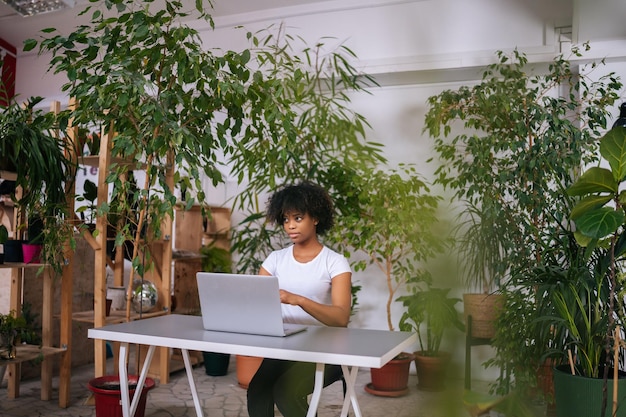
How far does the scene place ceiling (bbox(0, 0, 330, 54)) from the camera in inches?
184

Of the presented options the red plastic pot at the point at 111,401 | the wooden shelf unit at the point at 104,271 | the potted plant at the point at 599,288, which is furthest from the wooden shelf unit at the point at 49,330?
the potted plant at the point at 599,288

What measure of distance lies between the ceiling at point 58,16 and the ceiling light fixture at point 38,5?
0.15 meters

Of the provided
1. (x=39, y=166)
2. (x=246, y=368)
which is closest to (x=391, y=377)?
(x=246, y=368)

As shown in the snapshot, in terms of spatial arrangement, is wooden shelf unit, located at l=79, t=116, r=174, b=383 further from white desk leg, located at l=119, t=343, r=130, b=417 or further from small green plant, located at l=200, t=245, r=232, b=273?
white desk leg, located at l=119, t=343, r=130, b=417

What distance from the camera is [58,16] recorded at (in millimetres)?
4996

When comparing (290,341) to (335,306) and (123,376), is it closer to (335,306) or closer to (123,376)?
(335,306)

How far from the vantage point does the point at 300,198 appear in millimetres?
2588

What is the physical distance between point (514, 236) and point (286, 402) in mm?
1787

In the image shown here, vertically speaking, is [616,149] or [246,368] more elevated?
[616,149]

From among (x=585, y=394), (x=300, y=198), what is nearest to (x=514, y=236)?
(x=585, y=394)

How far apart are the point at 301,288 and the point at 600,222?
1285mm

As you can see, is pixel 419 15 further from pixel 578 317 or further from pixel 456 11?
pixel 578 317

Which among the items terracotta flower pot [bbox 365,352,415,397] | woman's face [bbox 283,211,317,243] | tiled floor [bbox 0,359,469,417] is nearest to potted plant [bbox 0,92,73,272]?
tiled floor [bbox 0,359,469,417]

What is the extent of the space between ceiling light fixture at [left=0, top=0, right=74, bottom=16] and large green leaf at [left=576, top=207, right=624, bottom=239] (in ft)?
13.8
